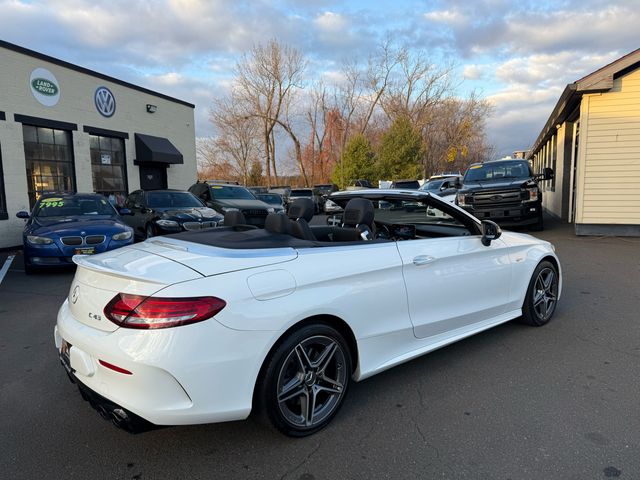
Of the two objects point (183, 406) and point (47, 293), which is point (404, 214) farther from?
point (47, 293)

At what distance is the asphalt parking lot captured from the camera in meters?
2.40

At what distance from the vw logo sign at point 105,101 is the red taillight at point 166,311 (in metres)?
15.2

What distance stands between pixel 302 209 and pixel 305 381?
1584 millimetres

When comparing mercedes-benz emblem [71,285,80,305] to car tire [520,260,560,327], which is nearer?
mercedes-benz emblem [71,285,80,305]

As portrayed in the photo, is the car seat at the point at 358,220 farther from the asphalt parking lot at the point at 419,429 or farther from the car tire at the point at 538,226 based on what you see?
the car tire at the point at 538,226

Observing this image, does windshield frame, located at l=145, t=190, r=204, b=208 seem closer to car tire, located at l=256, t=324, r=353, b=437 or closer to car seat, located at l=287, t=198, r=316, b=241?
car seat, located at l=287, t=198, r=316, b=241

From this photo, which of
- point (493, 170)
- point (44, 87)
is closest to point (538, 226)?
point (493, 170)

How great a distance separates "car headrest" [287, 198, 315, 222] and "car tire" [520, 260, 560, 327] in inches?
93.3

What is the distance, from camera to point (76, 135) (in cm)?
1429

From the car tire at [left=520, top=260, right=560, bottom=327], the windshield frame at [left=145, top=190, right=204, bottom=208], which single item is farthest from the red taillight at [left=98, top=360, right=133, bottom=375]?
the windshield frame at [left=145, top=190, right=204, bottom=208]

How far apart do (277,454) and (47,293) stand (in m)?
5.51

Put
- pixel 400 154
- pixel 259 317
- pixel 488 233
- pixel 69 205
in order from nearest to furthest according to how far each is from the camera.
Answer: pixel 259 317 < pixel 488 233 < pixel 69 205 < pixel 400 154

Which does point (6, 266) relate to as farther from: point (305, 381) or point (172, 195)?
point (305, 381)

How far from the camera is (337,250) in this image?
293cm
